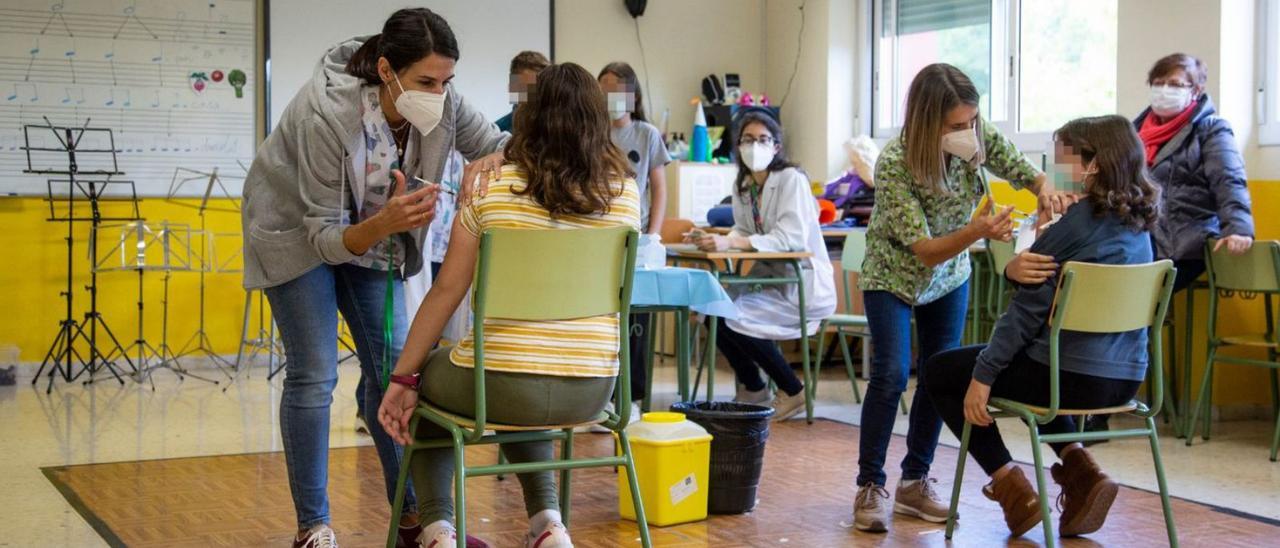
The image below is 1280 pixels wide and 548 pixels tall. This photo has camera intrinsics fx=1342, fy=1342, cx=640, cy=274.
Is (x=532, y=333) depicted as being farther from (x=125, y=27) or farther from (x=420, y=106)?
(x=125, y=27)

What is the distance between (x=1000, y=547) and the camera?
321 centimetres

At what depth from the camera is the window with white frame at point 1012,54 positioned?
6410 mm

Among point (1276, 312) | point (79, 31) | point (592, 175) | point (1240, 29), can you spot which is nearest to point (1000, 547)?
point (592, 175)

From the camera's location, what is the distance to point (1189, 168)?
479cm

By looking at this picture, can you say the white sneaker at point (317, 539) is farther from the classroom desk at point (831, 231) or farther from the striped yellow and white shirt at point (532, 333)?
the classroom desk at point (831, 231)

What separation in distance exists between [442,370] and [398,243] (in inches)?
14.5

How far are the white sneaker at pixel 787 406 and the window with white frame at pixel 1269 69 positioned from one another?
2095 mm

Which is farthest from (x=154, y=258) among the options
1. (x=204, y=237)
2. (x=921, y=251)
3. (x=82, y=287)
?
(x=921, y=251)

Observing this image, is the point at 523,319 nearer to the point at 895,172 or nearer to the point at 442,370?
the point at 442,370

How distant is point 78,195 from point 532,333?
5139 mm

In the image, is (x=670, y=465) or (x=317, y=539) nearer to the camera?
(x=317, y=539)

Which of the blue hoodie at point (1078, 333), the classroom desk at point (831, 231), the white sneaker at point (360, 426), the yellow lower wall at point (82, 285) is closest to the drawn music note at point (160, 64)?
the yellow lower wall at point (82, 285)

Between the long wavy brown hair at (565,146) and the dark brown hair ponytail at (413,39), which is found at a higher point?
the dark brown hair ponytail at (413,39)

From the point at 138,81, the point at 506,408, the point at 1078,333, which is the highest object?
the point at 138,81
